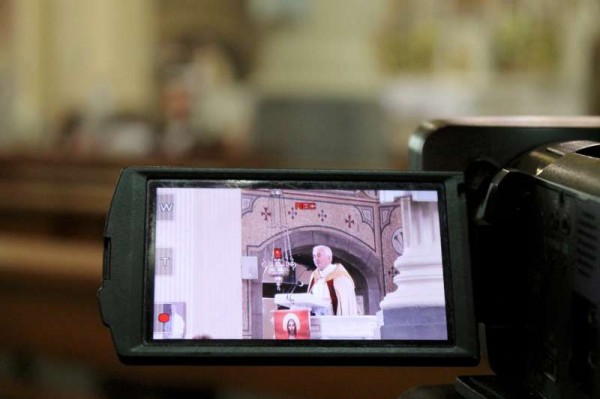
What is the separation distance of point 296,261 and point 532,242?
0.22 meters

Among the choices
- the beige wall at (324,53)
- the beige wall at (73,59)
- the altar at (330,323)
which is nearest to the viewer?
the altar at (330,323)

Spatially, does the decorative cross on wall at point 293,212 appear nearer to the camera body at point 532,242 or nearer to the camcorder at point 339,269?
the camcorder at point 339,269

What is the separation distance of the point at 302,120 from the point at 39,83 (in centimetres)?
216

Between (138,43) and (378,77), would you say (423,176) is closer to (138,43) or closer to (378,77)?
(378,77)

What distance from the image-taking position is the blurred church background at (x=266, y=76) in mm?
6336

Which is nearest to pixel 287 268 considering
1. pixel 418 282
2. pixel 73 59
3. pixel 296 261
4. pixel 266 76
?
pixel 296 261

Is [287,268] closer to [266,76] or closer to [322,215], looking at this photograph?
[322,215]

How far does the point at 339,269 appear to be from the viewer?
957mm

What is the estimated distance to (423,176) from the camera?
0.97 m

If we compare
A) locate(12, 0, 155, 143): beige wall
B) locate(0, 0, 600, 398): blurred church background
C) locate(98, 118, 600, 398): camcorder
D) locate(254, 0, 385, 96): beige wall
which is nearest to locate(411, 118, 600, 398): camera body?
locate(98, 118, 600, 398): camcorder

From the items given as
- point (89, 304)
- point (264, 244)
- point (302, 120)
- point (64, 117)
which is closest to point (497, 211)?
point (264, 244)

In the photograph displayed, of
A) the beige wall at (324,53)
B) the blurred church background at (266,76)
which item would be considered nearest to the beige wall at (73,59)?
the blurred church background at (266,76)

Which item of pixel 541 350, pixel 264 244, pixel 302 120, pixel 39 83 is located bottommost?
pixel 541 350

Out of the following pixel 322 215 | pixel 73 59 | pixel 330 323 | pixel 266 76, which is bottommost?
pixel 330 323
